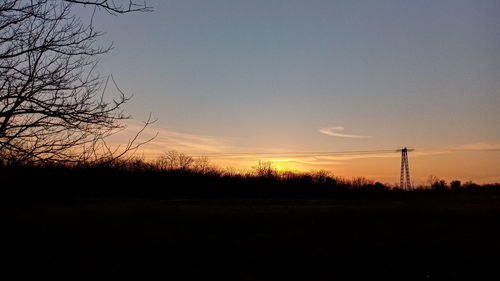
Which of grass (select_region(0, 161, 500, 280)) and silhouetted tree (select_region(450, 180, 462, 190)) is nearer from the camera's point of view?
grass (select_region(0, 161, 500, 280))

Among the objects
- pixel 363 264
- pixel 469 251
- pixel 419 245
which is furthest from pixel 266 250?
pixel 469 251

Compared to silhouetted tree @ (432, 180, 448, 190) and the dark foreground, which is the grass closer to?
the dark foreground

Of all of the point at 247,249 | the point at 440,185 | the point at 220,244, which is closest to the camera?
the point at 247,249

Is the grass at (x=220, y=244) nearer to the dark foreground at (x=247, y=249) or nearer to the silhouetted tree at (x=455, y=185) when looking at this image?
the dark foreground at (x=247, y=249)

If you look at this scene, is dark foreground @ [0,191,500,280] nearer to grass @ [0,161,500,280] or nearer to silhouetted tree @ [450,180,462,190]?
grass @ [0,161,500,280]

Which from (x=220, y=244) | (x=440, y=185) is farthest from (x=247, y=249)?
(x=440, y=185)

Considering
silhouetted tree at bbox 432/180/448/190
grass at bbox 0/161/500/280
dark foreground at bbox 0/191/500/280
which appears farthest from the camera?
silhouetted tree at bbox 432/180/448/190

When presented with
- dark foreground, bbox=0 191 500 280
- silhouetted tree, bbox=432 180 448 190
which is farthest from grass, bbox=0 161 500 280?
silhouetted tree, bbox=432 180 448 190

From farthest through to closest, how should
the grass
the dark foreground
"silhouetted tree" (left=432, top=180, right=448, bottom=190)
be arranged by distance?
"silhouetted tree" (left=432, top=180, right=448, bottom=190), the dark foreground, the grass

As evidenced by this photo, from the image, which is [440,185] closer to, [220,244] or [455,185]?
[455,185]

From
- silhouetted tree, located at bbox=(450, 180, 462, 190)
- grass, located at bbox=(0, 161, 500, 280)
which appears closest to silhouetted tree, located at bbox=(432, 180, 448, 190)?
silhouetted tree, located at bbox=(450, 180, 462, 190)

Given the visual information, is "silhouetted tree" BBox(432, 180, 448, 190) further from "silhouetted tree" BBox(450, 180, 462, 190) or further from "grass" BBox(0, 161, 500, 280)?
"grass" BBox(0, 161, 500, 280)

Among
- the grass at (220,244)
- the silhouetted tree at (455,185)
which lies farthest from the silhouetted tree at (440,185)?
the grass at (220,244)

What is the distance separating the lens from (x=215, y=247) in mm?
11195
